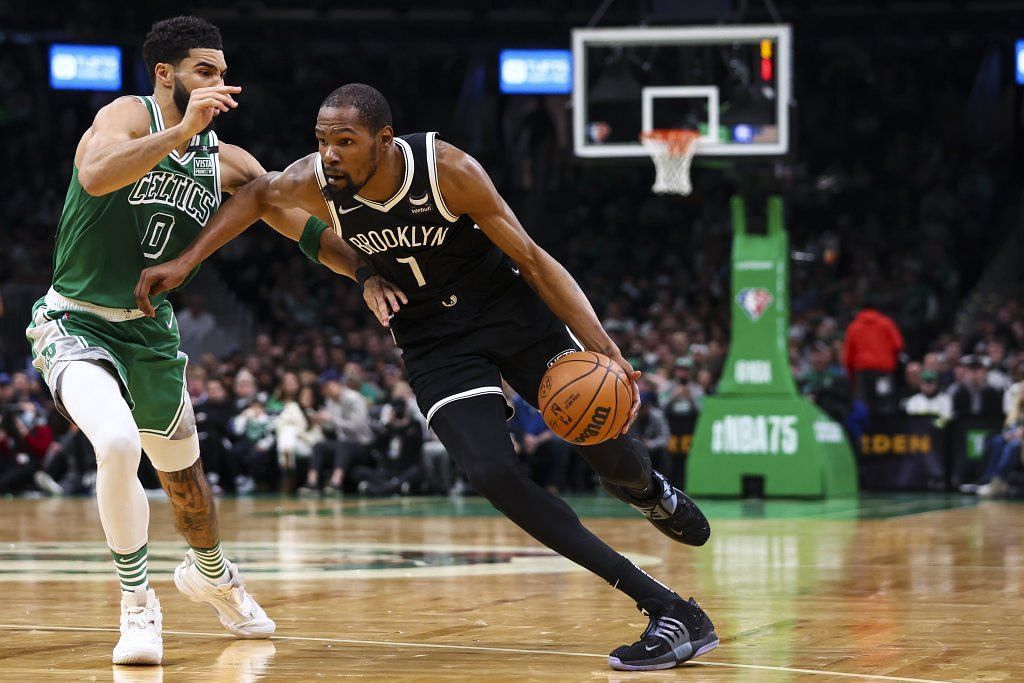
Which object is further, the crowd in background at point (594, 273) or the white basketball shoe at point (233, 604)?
the crowd in background at point (594, 273)

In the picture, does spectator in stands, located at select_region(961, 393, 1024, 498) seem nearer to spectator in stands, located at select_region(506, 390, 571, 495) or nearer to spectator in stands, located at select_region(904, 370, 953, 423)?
spectator in stands, located at select_region(904, 370, 953, 423)

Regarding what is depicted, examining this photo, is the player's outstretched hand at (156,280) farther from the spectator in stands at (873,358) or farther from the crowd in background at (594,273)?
the spectator in stands at (873,358)

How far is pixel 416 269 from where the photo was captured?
16.9 feet

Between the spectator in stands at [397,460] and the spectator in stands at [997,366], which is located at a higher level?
the spectator in stands at [997,366]

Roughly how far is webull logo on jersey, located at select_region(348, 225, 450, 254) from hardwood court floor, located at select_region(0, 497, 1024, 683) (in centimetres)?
139

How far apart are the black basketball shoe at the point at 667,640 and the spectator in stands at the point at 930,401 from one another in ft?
39.8

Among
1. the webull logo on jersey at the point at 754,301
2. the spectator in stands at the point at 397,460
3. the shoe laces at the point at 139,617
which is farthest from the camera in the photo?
the spectator in stands at the point at 397,460

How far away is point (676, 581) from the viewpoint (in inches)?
281

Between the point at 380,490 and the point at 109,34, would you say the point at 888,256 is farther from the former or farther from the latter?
the point at 109,34

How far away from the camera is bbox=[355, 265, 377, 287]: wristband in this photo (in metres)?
5.28

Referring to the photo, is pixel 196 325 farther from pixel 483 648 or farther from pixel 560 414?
pixel 560 414

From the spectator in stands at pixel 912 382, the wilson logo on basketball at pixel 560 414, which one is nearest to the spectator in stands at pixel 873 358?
the spectator in stands at pixel 912 382

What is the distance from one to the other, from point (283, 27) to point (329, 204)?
21361mm

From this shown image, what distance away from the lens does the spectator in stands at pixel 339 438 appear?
1606cm
